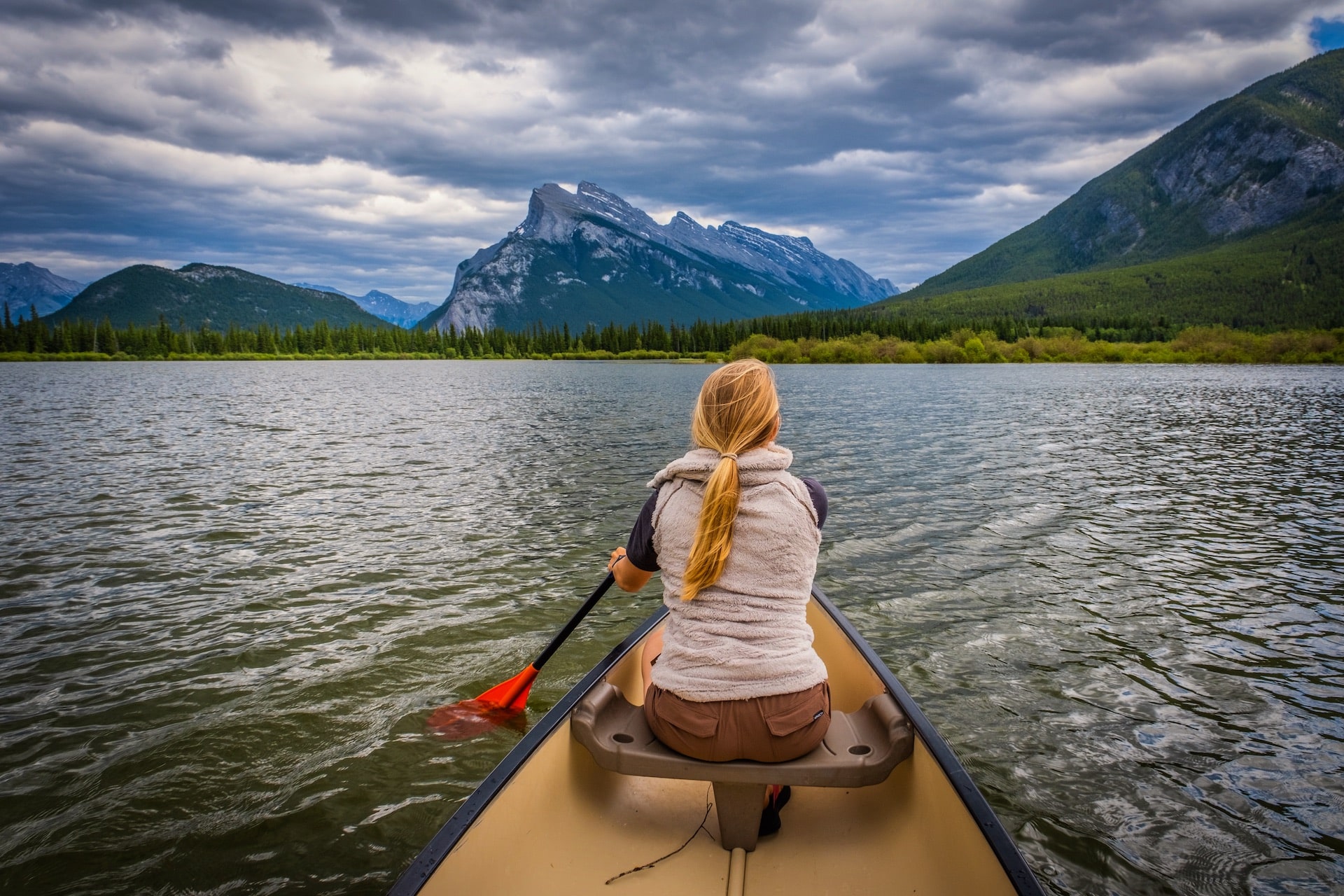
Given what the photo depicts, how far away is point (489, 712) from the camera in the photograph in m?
6.65

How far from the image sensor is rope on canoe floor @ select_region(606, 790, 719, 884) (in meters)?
3.65

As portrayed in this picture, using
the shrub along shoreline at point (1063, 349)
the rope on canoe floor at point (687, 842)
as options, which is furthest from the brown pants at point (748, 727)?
the shrub along shoreline at point (1063, 349)

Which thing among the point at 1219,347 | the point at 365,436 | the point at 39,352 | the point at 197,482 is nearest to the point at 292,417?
the point at 365,436

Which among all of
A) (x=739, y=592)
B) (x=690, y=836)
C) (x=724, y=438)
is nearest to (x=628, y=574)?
(x=739, y=592)

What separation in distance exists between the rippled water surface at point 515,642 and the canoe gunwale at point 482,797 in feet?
5.43

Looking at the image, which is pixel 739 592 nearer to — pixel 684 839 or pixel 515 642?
pixel 684 839

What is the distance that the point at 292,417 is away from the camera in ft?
113

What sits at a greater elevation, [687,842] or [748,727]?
[748,727]

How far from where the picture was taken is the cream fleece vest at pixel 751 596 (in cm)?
331

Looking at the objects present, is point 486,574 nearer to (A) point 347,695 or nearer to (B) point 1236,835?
(A) point 347,695

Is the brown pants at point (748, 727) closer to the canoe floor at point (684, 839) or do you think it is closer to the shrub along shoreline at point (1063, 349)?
the canoe floor at point (684, 839)

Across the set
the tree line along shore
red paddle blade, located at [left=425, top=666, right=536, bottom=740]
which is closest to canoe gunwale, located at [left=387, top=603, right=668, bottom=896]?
red paddle blade, located at [left=425, top=666, right=536, bottom=740]

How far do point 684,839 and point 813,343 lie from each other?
14546cm

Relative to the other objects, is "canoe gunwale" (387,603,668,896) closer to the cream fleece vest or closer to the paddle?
the cream fleece vest
